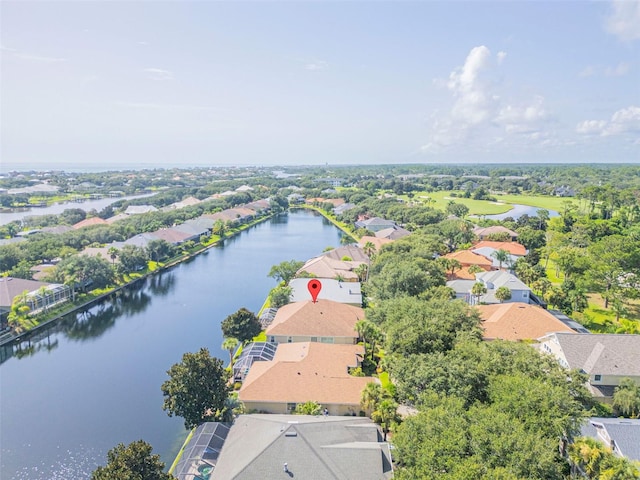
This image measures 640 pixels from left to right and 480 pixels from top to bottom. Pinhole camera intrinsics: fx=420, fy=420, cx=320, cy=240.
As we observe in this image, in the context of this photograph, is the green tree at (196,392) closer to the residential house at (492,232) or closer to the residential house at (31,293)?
the residential house at (31,293)

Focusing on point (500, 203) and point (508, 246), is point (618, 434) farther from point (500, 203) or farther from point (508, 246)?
point (500, 203)

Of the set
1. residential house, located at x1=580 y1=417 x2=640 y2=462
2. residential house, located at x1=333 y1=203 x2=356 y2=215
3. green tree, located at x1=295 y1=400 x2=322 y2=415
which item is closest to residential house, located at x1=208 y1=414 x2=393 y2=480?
green tree, located at x1=295 y1=400 x2=322 y2=415

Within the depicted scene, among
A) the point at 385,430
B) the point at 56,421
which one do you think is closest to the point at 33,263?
the point at 56,421

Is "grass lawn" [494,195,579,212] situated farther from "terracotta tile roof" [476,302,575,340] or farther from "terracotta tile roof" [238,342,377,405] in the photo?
"terracotta tile roof" [238,342,377,405]

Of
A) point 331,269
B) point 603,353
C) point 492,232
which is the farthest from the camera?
point 492,232

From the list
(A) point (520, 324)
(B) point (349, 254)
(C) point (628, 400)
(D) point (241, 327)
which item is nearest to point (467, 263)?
(B) point (349, 254)

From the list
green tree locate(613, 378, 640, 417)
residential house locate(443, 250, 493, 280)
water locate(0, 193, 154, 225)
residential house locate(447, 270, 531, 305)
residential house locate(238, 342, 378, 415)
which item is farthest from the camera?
water locate(0, 193, 154, 225)
